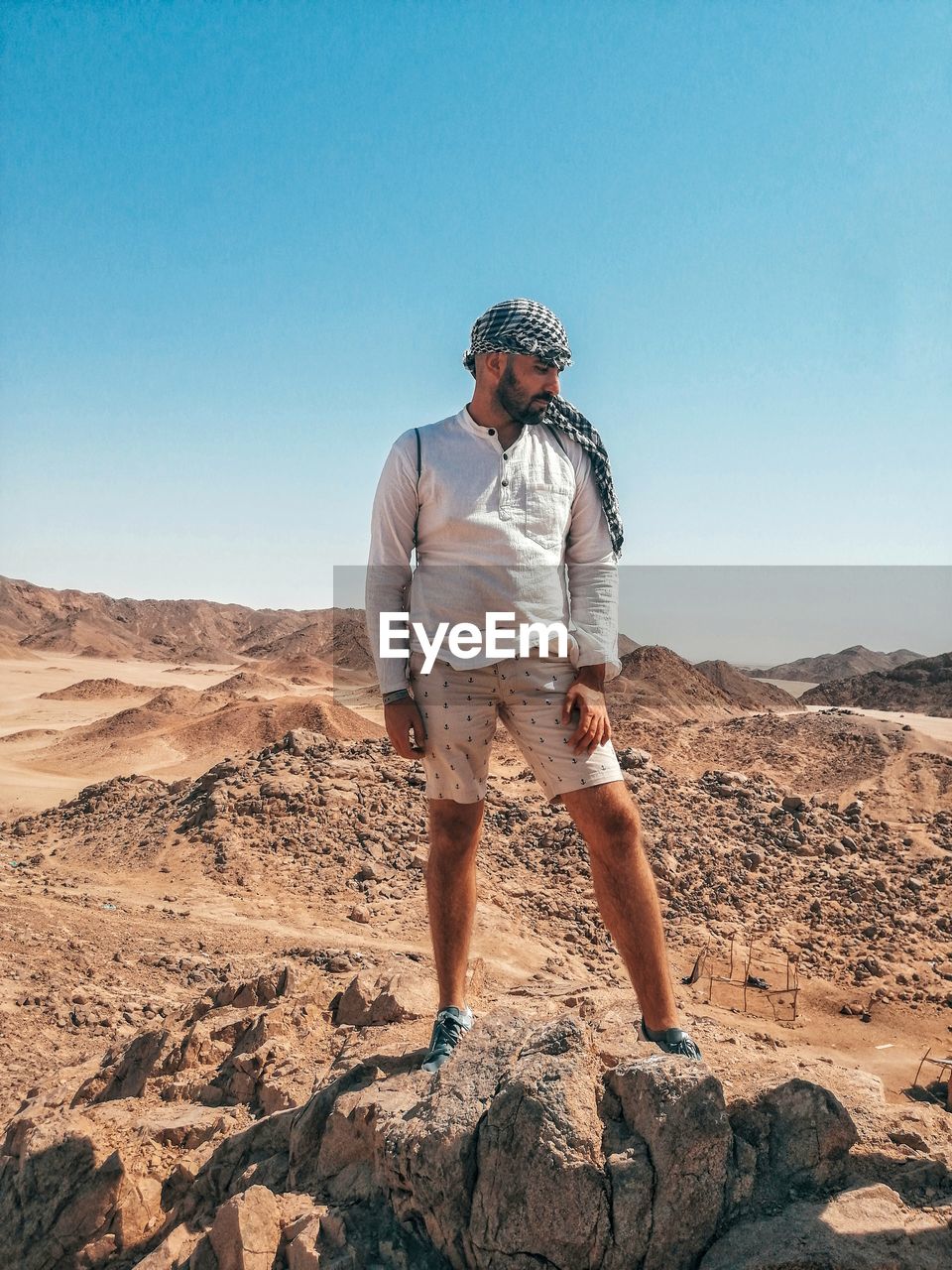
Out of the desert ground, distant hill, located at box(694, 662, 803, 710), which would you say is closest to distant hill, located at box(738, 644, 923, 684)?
distant hill, located at box(694, 662, 803, 710)

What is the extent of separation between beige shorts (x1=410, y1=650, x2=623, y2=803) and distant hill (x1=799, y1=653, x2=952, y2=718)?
24.7 m

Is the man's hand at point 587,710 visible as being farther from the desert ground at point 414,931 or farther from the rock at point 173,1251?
the rock at point 173,1251

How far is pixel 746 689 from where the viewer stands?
27.4 metres

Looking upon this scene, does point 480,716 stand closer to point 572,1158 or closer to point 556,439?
point 556,439

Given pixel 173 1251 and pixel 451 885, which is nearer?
pixel 173 1251

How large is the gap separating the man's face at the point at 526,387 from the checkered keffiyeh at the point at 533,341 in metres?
0.02

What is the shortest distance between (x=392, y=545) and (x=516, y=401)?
20.3 inches

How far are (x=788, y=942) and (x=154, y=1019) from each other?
4.16 m

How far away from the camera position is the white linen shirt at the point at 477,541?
249 centimetres

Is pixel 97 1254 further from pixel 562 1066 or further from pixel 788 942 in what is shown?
pixel 788 942

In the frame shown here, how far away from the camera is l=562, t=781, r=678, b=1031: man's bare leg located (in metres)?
2.33

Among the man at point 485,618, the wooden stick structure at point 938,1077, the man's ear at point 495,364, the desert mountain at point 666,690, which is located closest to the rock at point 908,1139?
the man at point 485,618

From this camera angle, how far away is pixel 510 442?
2.58 meters

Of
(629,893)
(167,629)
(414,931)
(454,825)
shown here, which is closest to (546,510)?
(454,825)
